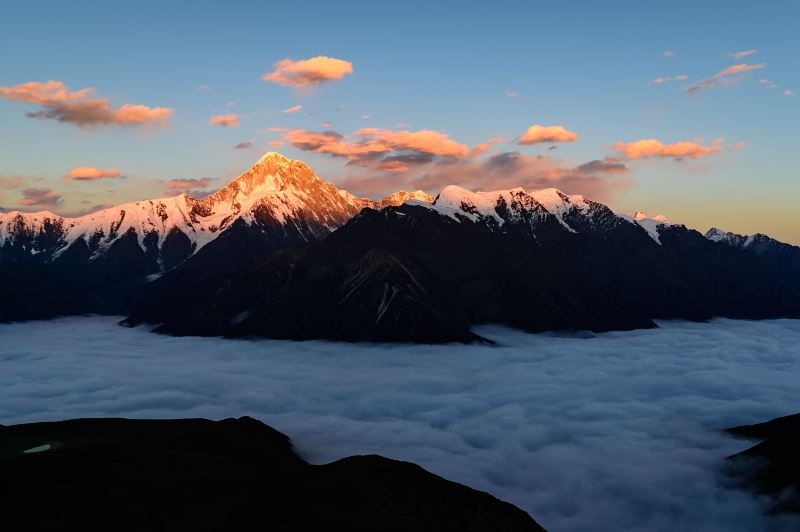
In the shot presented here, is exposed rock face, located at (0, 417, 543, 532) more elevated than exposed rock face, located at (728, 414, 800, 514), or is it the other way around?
exposed rock face, located at (0, 417, 543, 532)

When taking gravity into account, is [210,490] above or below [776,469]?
above

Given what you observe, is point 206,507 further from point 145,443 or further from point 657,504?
point 657,504

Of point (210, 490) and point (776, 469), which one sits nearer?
point (210, 490)

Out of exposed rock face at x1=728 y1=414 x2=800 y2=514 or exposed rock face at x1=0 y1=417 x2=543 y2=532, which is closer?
exposed rock face at x1=0 y1=417 x2=543 y2=532

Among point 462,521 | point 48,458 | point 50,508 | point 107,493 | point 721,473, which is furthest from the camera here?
point 721,473

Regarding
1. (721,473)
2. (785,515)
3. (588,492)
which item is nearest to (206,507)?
(588,492)
